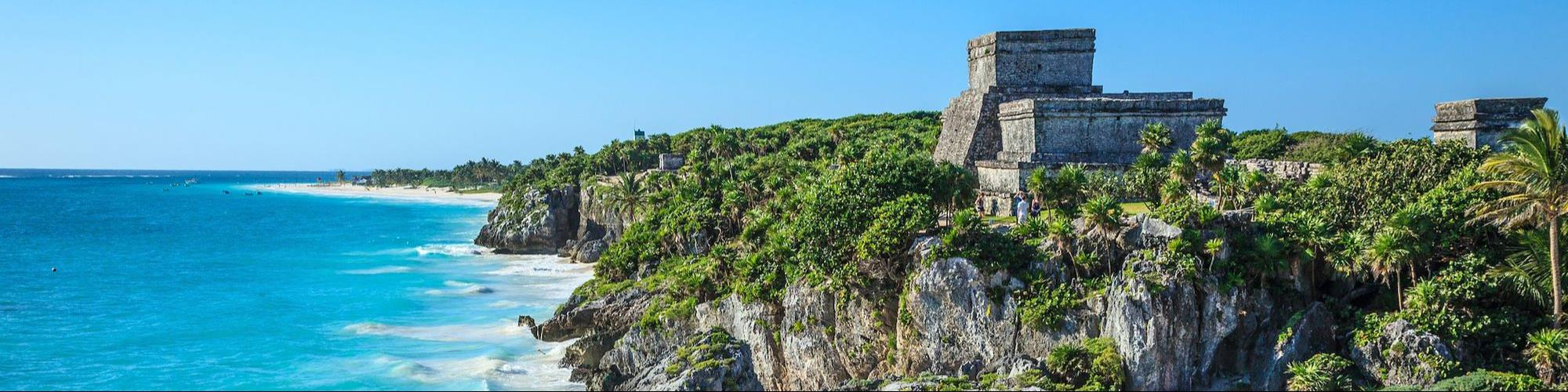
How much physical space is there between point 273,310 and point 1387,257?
134ft

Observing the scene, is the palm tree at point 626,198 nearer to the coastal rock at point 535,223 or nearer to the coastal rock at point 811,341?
the coastal rock at point 535,223

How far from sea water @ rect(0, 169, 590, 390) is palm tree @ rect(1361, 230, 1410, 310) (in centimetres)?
2087

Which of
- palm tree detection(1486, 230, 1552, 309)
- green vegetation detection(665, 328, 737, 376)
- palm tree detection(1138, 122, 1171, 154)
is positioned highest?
palm tree detection(1138, 122, 1171, 154)

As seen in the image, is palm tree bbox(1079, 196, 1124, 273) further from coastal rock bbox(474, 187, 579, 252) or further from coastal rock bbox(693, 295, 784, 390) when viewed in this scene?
coastal rock bbox(474, 187, 579, 252)

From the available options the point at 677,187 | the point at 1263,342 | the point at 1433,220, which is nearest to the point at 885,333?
the point at 1263,342

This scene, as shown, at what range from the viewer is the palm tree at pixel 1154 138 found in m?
33.0

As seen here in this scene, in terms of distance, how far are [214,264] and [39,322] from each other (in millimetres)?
21376

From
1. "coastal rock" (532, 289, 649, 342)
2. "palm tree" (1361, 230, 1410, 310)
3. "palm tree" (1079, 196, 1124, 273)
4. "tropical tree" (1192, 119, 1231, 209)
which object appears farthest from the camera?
"coastal rock" (532, 289, 649, 342)

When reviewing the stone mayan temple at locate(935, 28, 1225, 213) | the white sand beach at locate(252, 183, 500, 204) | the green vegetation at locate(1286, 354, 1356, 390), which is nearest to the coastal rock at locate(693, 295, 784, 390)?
the stone mayan temple at locate(935, 28, 1225, 213)

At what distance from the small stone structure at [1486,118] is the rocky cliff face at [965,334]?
8.36 metres

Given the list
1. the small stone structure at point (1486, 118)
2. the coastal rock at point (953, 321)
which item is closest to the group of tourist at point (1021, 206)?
the coastal rock at point (953, 321)

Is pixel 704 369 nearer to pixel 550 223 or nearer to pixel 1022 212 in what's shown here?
pixel 1022 212

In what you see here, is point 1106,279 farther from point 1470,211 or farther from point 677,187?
point 677,187

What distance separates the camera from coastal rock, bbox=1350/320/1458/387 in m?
22.4
